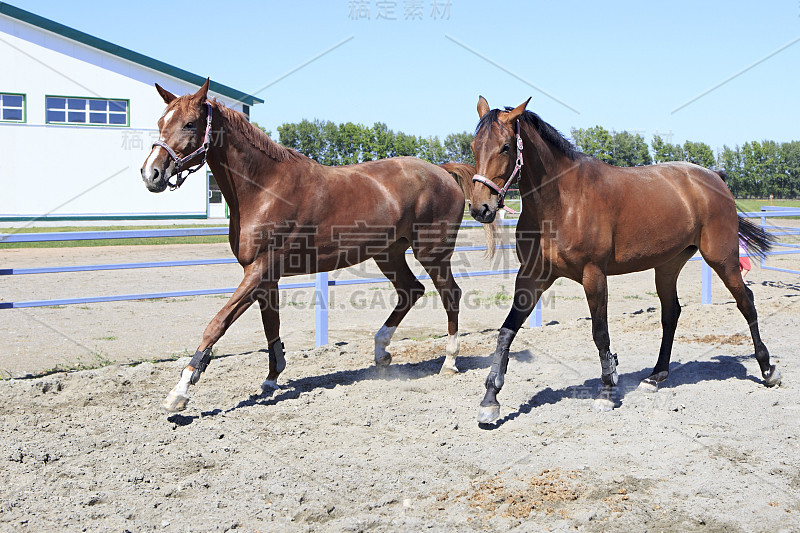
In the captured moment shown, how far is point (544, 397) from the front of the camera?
16.9ft

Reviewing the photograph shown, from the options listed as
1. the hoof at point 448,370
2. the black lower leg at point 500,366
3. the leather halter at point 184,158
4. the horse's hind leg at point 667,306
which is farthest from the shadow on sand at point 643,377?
the leather halter at point 184,158

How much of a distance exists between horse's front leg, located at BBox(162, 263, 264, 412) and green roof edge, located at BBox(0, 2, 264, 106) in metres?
20.3

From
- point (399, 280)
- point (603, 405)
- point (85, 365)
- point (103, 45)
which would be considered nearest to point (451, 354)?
point (399, 280)

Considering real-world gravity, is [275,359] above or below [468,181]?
below

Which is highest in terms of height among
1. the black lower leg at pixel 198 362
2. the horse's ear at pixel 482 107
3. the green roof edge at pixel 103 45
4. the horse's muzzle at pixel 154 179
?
the green roof edge at pixel 103 45

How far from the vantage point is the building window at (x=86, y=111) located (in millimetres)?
26516

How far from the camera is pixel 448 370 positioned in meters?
5.94

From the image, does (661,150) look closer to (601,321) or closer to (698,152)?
(698,152)

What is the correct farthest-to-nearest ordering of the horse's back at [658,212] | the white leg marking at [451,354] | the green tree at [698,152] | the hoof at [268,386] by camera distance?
the green tree at [698,152]
the white leg marking at [451,354]
the hoof at [268,386]
the horse's back at [658,212]

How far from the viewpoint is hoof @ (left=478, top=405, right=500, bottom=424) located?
445 centimetres

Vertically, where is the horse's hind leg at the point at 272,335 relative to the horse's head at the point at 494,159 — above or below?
below

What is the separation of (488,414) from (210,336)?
197 centimetres

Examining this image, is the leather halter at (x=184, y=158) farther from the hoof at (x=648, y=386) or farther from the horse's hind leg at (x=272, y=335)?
the hoof at (x=648, y=386)

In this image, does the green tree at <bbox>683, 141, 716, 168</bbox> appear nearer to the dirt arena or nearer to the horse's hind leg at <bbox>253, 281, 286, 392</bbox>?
the dirt arena
